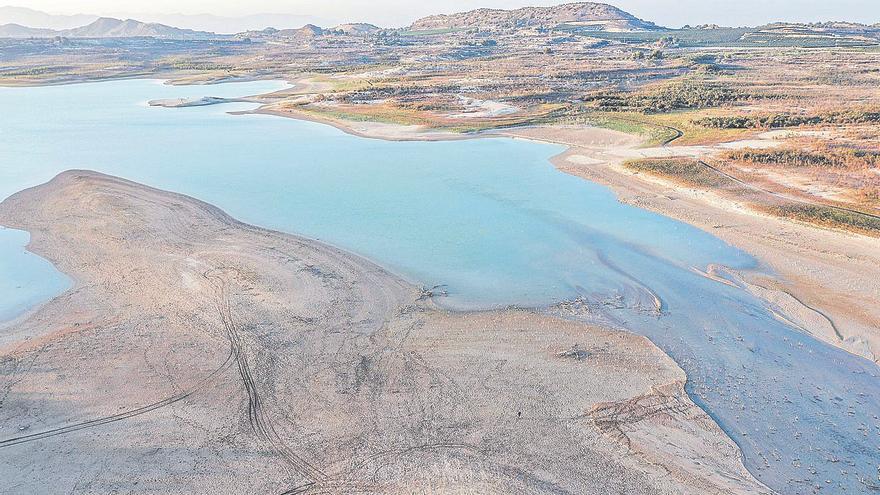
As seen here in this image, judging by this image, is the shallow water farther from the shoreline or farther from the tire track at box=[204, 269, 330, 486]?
the tire track at box=[204, 269, 330, 486]

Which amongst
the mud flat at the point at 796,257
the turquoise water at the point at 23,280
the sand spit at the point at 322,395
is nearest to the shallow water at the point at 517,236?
the mud flat at the point at 796,257

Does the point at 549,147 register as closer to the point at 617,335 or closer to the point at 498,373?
the point at 617,335

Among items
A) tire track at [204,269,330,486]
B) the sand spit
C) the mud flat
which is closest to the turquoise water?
the sand spit

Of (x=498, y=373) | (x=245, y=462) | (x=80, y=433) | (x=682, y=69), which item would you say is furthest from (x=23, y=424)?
(x=682, y=69)

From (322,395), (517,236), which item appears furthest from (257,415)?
(517,236)

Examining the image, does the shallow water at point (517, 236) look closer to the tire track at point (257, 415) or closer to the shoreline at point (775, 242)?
the shoreline at point (775, 242)

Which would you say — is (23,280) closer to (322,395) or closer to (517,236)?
(322,395)
